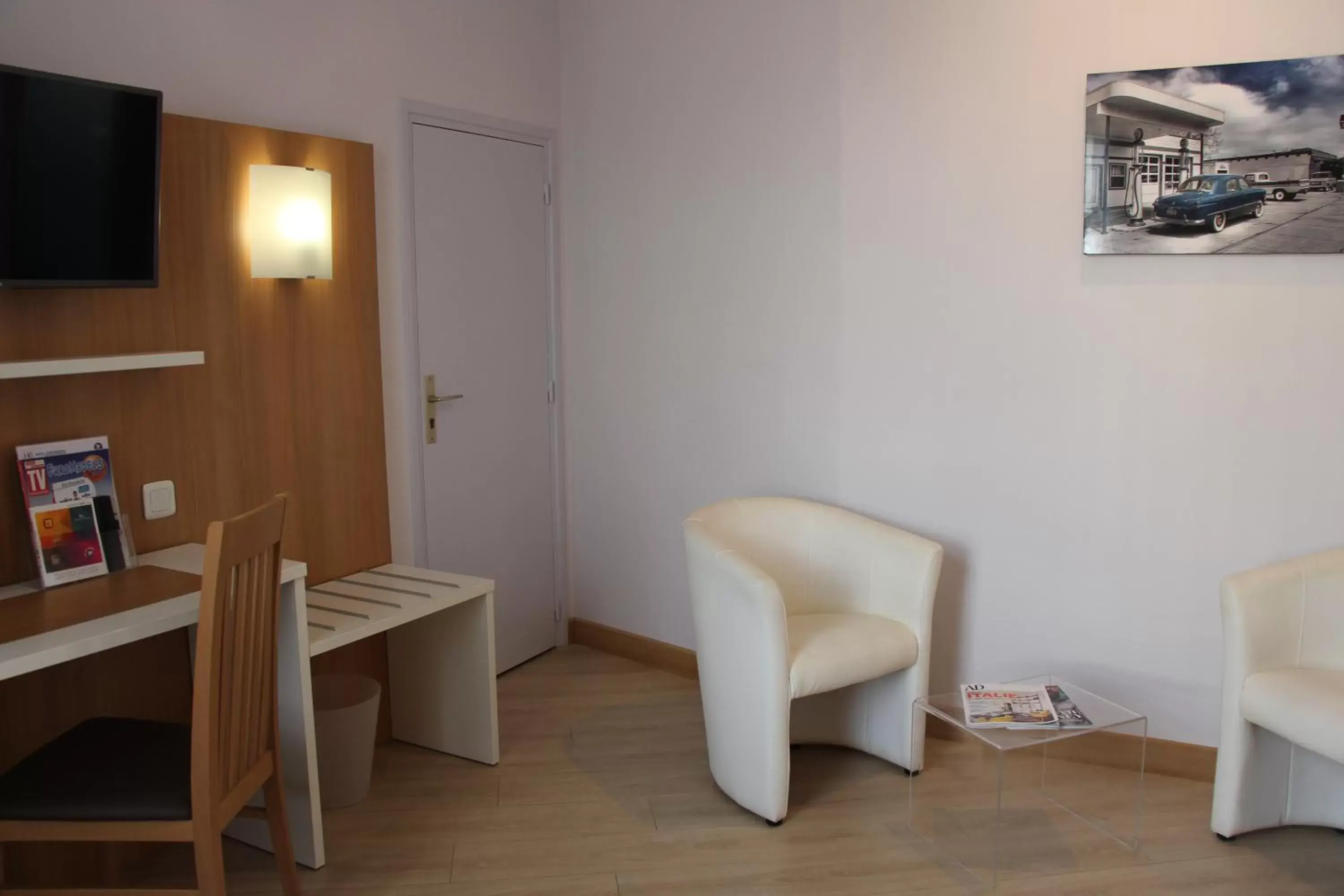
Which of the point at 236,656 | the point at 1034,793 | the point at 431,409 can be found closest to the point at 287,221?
the point at 431,409

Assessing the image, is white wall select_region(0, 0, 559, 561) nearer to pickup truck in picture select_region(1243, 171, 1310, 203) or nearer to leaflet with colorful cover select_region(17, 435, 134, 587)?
leaflet with colorful cover select_region(17, 435, 134, 587)

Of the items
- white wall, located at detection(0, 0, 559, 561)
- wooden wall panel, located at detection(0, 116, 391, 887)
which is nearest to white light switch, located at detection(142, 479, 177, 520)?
wooden wall panel, located at detection(0, 116, 391, 887)

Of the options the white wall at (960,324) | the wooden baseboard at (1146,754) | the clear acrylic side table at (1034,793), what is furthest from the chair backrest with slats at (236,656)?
the wooden baseboard at (1146,754)

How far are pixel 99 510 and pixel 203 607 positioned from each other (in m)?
0.65

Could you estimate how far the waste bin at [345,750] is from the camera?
303cm

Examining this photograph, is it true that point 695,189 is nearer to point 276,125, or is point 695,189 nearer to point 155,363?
point 276,125

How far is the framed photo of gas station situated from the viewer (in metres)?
2.87

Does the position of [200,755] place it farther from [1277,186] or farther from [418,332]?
[1277,186]

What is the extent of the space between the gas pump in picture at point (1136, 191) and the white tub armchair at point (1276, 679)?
1003mm

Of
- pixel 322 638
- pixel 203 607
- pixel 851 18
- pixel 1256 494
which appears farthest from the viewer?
pixel 851 18

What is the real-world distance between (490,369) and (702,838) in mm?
1810

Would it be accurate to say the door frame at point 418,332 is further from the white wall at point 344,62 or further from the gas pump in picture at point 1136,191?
the gas pump in picture at point 1136,191

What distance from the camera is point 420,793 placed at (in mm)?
3172

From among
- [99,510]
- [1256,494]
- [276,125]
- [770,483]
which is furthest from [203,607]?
[1256,494]
